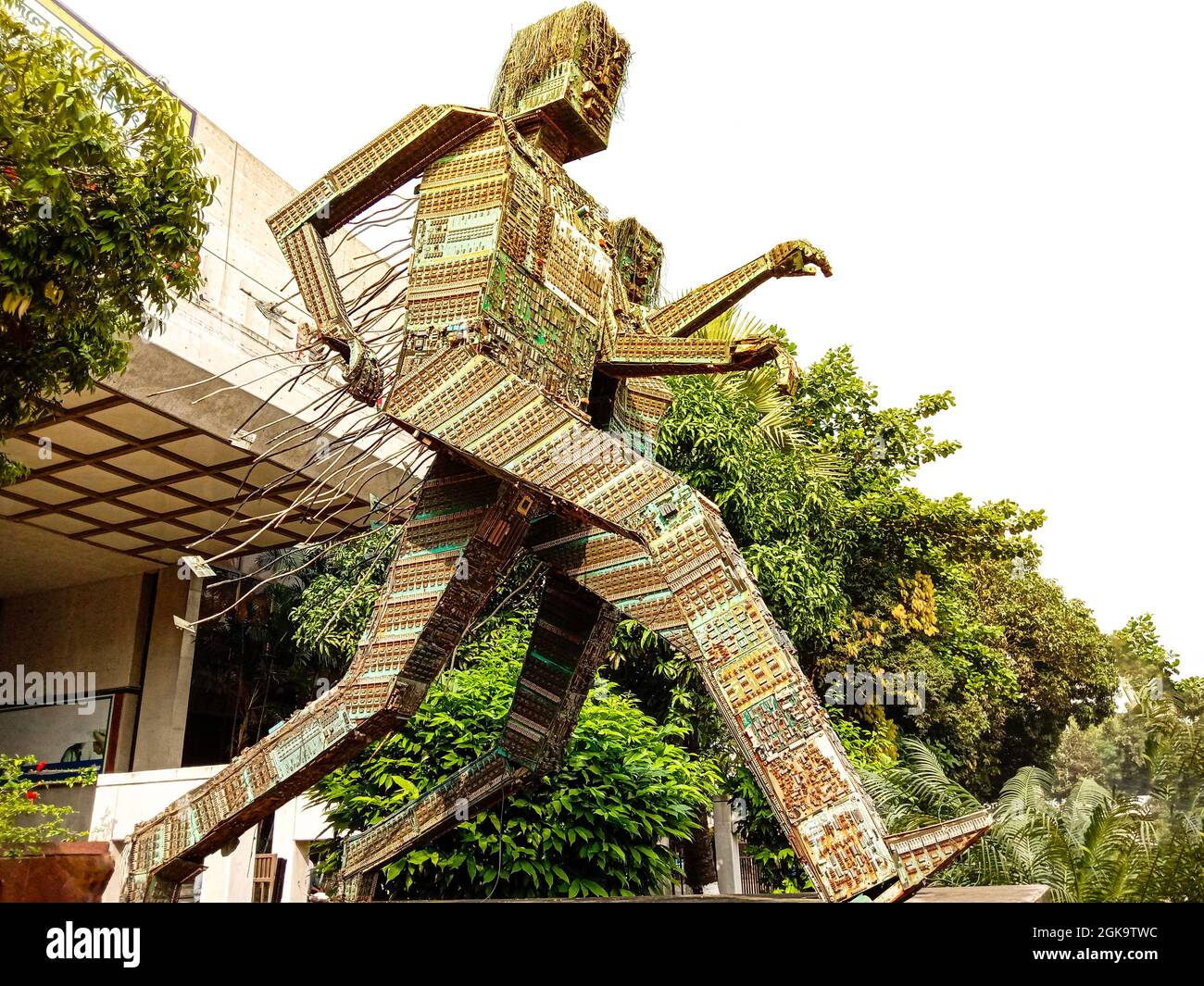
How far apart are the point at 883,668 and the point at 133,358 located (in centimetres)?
1030

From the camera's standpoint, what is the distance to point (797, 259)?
14.6ft

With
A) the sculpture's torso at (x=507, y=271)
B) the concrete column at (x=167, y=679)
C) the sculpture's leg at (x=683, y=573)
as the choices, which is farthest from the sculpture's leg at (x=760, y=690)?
the concrete column at (x=167, y=679)

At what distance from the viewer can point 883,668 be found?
1377 centimetres

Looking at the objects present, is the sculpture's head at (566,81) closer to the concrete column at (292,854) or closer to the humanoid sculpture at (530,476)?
the humanoid sculpture at (530,476)

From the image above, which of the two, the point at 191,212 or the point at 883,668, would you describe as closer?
the point at 191,212

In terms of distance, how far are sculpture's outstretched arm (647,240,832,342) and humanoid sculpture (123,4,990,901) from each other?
0.04 feet

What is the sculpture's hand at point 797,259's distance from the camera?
4438mm

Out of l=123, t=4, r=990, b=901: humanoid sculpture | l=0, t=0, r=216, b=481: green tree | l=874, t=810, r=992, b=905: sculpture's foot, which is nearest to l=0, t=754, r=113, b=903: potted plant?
l=0, t=0, r=216, b=481: green tree

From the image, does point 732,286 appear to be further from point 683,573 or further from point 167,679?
point 167,679

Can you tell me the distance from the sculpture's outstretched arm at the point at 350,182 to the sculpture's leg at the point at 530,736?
1.78 meters

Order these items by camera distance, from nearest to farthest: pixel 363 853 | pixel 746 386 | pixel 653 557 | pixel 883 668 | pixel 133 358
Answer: pixel 653 557
pixel 363 853
pixel 133 358
pixel 746 386
pixel 883 668
